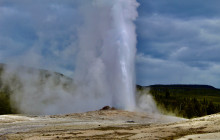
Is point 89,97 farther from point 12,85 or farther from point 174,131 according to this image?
point 12,85

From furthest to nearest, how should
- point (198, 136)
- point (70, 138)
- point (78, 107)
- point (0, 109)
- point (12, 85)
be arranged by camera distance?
point (12, 85) → point (0, 109) → point (78, 107) → point (70, 138) → point (198, 136)

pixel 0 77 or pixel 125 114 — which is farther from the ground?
pixel 0 77

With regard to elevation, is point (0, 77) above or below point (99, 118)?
above

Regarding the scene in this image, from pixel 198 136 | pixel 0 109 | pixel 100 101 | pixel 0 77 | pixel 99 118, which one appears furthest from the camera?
pixel 0 77

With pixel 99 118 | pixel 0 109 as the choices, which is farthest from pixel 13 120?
pixel 0 109

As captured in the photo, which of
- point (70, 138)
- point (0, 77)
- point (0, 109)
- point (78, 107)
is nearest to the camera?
point (70, 138)

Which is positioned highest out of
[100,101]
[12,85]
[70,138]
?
[12,85]

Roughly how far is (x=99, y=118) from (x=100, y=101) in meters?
16.3

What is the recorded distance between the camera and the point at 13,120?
41812mm

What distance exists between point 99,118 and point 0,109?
91.6 m

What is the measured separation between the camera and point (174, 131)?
80.6ft

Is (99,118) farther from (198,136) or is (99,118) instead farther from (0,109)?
(0,109)

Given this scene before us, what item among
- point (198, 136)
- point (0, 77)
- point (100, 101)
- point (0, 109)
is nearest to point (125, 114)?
point (100, 101)

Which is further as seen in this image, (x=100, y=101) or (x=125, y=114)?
(x=100, y=101)
